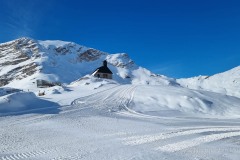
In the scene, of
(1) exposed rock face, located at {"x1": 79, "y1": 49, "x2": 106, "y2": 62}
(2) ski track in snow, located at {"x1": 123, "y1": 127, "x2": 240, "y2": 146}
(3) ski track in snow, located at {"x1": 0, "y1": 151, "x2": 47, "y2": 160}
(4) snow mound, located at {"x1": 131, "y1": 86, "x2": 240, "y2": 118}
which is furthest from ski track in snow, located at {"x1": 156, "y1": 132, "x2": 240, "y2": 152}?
(1) exposed rock face, located at {"x1": 79, "y1": 49, "x2": 106, "y2": 62}

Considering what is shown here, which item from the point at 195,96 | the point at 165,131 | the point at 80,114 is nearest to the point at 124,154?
the point at 165,131

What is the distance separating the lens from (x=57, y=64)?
12938 centimetres

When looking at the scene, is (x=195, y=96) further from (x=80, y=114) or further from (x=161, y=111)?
(x=80, y=114)

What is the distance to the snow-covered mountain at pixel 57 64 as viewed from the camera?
11147cm

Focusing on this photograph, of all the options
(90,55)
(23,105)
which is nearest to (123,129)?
(23,105)

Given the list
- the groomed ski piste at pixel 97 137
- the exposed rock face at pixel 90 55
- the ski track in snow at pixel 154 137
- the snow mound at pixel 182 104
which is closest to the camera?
the groomed ski piste at pixel 97 137

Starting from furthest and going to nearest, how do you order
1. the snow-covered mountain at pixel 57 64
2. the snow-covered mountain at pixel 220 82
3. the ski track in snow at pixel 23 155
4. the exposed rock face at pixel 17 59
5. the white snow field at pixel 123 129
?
the exposed rock face at pixel 17 59
the snow-covered mountain at pixel 220 82
the snow-covered mountain at pixel 57 64
the white snow field at pixel 123 129
the ski track in snow at pixel 23 155

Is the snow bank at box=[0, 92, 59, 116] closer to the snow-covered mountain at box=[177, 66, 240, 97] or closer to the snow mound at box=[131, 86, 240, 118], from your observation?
the snow mound at box=[131, 86, 240, 118]

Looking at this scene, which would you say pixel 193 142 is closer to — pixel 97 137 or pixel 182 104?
pixel 97 137

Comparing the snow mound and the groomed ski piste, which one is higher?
the snow mound

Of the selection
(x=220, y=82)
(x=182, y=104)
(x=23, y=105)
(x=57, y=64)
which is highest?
(x=57, y=64)

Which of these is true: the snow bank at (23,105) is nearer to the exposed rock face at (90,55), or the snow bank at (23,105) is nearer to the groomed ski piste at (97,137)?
the groomed ski piste at (97,137)

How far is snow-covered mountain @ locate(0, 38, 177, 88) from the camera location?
11147 cm

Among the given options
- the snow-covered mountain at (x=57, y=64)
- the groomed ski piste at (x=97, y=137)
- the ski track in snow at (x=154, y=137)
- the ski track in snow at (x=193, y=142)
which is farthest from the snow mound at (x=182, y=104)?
the snow-covered mountain at (x=57, y=64)
